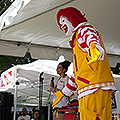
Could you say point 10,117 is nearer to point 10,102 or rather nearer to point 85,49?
point 10,102

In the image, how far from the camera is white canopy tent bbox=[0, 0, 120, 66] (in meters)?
3.40

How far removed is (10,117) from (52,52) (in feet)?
6.27

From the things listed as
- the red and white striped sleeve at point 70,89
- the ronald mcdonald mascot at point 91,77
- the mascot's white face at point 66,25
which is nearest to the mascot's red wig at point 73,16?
the mascot's white face at point 66,25

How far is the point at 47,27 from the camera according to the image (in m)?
4.36

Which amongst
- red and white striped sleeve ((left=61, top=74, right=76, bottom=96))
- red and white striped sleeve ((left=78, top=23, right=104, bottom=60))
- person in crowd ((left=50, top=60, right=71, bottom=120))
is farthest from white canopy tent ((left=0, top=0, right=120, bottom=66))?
red and white striped sleeve ((left=61, top=74, right=76, bottom=96))

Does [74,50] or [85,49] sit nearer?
[85,49]

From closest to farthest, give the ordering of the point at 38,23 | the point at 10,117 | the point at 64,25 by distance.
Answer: the point at 64,25, the point at 38,23, the point at 10,117

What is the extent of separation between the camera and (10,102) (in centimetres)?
546

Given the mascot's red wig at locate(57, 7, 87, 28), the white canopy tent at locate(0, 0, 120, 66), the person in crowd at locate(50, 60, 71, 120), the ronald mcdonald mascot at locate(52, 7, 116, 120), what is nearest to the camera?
the ronald mcdonald mascot at locate(52, 7, 116, 120)

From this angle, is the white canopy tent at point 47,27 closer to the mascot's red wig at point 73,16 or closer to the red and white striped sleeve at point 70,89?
the mascot's red wig at point 73,16

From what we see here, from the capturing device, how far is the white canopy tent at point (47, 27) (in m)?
3.40

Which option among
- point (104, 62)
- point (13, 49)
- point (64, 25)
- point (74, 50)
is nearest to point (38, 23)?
point (13, 49)

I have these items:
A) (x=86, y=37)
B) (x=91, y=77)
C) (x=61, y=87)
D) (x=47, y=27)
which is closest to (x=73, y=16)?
(x=86, y=37)

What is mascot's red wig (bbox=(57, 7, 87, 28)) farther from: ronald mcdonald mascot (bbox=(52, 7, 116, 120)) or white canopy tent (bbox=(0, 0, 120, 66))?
white canopy tent (bbox=(0, 0, 120, 66))
